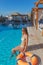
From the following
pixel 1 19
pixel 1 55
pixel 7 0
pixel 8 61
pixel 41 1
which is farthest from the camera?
pixel 7 0

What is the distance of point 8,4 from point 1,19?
5.84 meters

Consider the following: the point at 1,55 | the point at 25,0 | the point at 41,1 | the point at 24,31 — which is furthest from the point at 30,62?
the point at 25,0

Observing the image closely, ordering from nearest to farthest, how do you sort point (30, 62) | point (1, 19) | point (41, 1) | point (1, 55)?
point (30, 62)
point (1, 55)
point (41, 1)
point (1, 19)

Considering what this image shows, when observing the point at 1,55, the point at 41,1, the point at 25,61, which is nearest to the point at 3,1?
the point at 41,1

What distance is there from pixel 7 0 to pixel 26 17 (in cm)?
548

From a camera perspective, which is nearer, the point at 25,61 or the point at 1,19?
the point at 25,61

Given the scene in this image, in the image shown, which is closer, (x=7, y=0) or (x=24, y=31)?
(x=24, y=31)

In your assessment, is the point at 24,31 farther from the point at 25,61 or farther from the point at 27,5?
the point at 27,5

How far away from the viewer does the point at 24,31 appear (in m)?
6.53

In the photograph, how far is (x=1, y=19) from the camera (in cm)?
3381

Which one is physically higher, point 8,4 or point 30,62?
point 8,4

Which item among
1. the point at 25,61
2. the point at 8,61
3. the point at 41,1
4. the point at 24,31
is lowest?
the point at 8,61

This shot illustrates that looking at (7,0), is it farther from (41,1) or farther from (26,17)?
(41,1)

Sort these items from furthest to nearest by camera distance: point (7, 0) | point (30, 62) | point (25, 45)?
point (7, 0), point (25, 45), point (30, 62)
